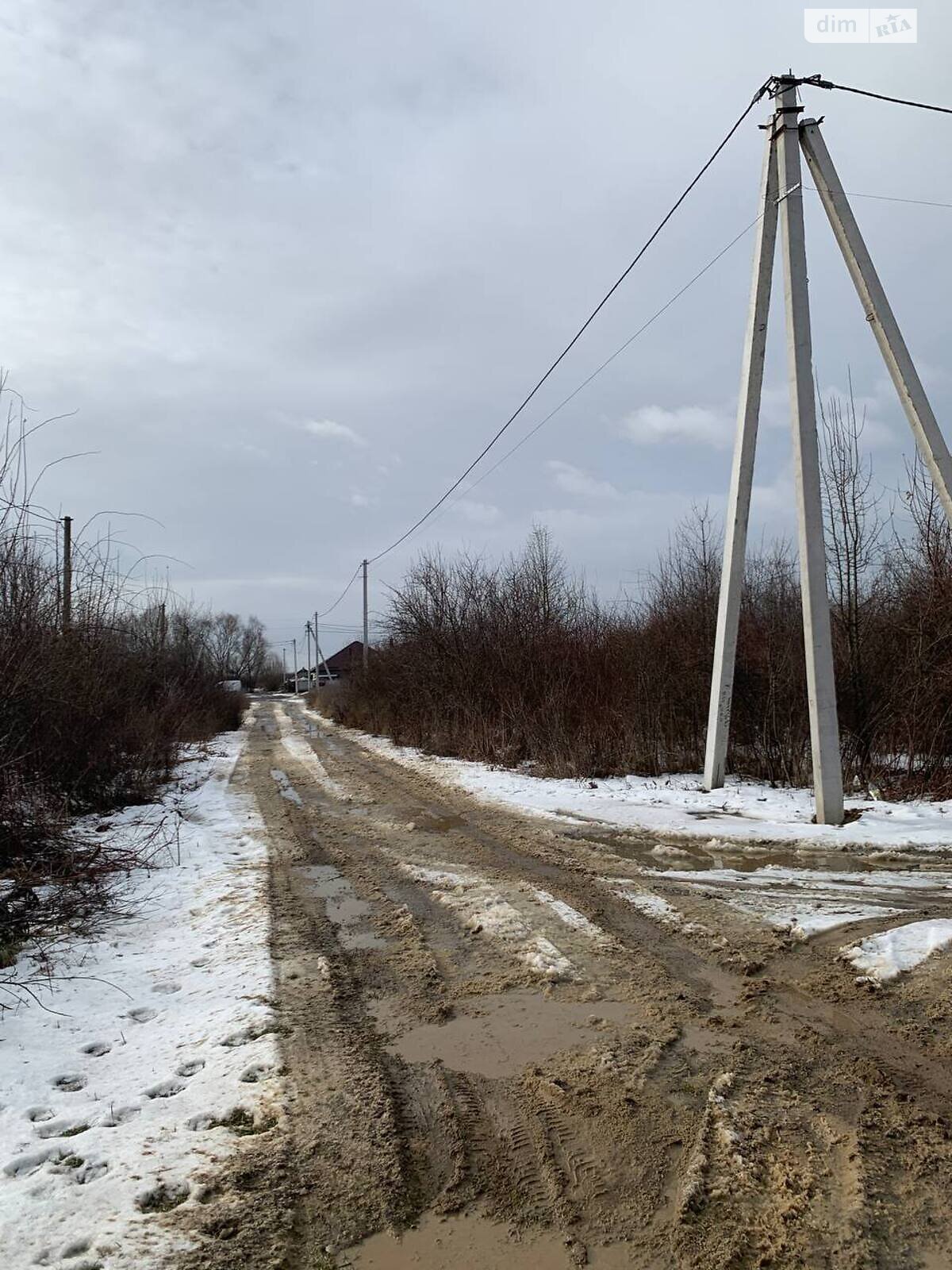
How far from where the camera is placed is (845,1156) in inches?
104

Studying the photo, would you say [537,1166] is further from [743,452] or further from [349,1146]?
[743,452]

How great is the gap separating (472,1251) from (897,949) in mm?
3296

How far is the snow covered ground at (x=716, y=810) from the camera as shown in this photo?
7.95 metres

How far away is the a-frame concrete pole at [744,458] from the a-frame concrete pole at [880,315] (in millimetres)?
529

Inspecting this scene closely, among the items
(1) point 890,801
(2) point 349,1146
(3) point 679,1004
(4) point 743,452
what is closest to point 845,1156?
(3) point 679,1004

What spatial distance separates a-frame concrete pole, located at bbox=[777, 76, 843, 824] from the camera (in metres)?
8.47

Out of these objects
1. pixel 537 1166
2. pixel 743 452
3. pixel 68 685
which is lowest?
pixel 537 1166

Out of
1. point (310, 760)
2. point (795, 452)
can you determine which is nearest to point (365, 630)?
point (310, 760)

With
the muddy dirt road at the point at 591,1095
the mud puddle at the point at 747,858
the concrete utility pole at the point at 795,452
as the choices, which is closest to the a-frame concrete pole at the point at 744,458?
the concrete utility pole at the point at 795,452

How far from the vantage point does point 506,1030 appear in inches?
148

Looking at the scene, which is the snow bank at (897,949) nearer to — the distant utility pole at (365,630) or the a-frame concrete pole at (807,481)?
the a-frame concrete pole at (807,481)

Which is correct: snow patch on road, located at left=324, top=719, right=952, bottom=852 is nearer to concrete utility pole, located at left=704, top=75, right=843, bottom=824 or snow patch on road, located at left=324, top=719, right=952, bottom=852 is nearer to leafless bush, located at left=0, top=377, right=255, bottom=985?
concrete utility pole, located at left=704, top=75, right=843, bottom=824

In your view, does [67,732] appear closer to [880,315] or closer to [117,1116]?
[117,1116]

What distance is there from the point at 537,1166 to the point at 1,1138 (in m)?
1.95
